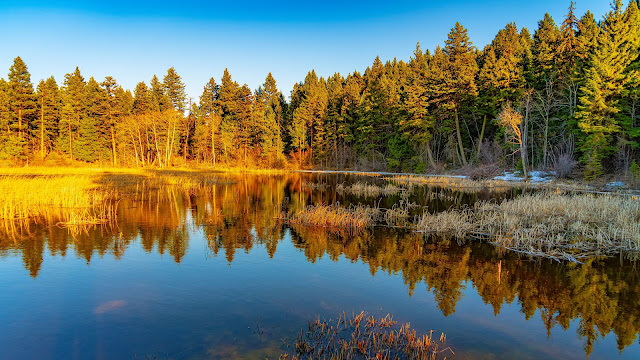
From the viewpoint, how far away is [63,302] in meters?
8.82

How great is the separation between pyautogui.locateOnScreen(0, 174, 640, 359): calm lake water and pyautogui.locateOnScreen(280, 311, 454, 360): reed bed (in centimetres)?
37

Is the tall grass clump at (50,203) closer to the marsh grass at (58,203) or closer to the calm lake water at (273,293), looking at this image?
the marsh grass at (58,203)

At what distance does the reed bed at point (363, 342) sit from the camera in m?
6.50

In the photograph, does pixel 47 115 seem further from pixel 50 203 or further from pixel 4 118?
pixel 50 203

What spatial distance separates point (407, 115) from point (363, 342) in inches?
2200

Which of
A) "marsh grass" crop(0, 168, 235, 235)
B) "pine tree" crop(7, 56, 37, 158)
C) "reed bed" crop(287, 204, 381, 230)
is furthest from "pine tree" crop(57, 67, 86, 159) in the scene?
"reed bed" crop(287, 204, 381, 230)

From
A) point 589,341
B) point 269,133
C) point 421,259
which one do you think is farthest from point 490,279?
point 269,133

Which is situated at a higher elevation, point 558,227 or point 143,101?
point 143,101

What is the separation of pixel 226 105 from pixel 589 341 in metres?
82.5

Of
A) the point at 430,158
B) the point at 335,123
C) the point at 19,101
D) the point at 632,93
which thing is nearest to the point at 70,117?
the point at 19,101

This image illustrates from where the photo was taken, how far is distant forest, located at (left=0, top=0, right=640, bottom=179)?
35188 millimetres

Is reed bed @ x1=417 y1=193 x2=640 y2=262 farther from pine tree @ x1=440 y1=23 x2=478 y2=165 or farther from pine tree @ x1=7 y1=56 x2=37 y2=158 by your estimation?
pine tree @ x1=7 y1=56 x2=37 y2=158

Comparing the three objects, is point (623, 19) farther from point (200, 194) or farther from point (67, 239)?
point (67, 239)

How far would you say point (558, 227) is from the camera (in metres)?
15.9
